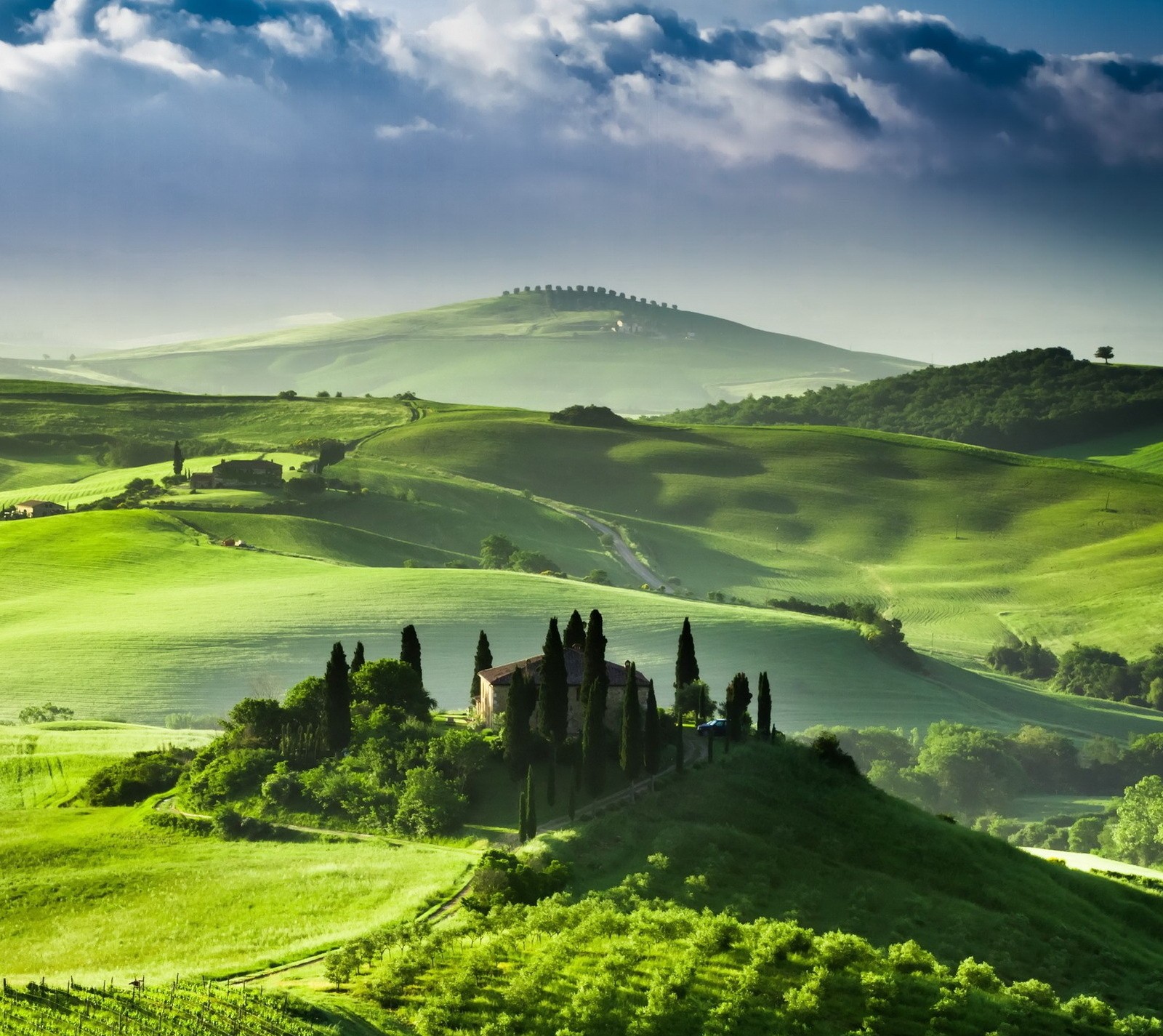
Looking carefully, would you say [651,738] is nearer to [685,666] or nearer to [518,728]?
[518,728]

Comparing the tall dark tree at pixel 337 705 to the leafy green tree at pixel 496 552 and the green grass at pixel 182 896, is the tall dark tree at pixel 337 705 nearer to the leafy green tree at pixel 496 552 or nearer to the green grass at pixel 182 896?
the green grass at pixel 182 896

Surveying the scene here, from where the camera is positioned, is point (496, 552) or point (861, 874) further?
point (496, 552)

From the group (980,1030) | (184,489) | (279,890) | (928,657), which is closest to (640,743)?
(279,890)

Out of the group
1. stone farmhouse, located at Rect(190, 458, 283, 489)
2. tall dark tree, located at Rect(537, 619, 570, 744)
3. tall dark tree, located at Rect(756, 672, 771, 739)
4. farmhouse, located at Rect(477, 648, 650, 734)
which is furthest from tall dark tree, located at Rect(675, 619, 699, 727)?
stone farmhouse, located at Rect(190, 458, 283, 489)

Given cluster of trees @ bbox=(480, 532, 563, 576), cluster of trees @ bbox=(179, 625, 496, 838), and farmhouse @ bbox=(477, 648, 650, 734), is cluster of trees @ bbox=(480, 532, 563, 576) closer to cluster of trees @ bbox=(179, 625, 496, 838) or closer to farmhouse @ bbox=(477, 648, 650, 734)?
farmhouse @ bbox=(477, 648, 650, 734)

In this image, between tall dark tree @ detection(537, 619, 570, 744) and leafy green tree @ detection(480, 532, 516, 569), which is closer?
tall dark tree @ detection(537, 619, 570, 744)

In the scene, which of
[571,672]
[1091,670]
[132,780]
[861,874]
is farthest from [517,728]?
[1091,670]

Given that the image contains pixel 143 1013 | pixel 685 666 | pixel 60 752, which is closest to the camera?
pixel 143 1013

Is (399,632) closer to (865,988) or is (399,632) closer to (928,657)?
(928,657)
